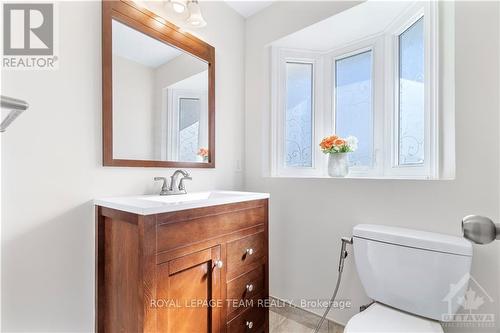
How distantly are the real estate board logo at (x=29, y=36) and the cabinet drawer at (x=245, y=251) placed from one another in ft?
3.82

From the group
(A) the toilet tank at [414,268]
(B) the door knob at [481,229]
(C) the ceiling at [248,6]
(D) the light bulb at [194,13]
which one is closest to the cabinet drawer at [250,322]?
(A) the toilet tank at [414,268]

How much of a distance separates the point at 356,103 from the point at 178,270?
1645 millimetres

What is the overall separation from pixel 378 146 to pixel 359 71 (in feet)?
1.96

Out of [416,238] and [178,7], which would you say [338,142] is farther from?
[178,7]

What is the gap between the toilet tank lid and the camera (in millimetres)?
998

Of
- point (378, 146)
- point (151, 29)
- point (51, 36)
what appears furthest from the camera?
point (378, 146)

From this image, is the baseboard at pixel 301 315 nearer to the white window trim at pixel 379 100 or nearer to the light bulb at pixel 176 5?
the white window trim at pixel 379 100

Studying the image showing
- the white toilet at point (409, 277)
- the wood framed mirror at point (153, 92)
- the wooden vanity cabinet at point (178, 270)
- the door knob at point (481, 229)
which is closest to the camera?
the door knob at point (481, 229)

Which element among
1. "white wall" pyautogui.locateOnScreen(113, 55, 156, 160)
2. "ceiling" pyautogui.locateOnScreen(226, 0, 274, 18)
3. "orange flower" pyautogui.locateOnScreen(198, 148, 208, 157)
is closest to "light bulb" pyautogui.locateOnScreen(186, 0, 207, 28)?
"white wall" pyautogui.locateOnScreen(113, 55, 156, 160)

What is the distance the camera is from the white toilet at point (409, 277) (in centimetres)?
99

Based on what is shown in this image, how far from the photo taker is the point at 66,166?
41.1 inches

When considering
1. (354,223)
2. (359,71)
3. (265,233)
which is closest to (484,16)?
(359,71)

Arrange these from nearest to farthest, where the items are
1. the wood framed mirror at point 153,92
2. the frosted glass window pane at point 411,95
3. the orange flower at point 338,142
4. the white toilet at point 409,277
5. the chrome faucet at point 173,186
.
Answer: the white toilet at point 409,277, the wood framed mirror at point 153,92, the chrome faucet at point 173,186, the frosted glass window pane at point 411,95, the orange flower at point 338,142

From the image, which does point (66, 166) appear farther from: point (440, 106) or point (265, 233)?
point (440, 106)
